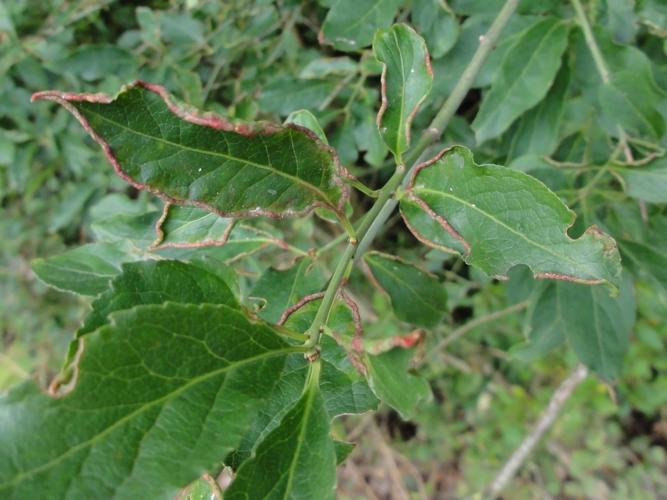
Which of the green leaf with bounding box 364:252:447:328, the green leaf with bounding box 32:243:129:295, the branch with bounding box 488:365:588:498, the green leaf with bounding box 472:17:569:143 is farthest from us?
the branch with bounding box 488:365:588:498

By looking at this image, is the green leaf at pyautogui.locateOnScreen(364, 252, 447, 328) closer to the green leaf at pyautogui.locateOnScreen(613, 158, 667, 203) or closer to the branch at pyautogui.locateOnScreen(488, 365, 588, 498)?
the green leaf at pyautogui.locateOnScreen(613, 158, 667, 203)

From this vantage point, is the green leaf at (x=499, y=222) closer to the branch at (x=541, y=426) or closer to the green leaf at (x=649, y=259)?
the green leaf at (x=649, y=259)

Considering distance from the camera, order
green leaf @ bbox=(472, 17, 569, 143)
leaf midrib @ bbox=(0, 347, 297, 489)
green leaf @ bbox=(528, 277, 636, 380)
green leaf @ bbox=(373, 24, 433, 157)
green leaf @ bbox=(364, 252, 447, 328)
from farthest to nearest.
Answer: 1. green leaf @ bbox=(528, 277, 636, 380)
2. green leaf @ bbox=(472, 17, 569, 143)
3. green leaf @ bbox=(364, 252, 447, 328)
4. green leaf @ bbox=(373, 24, 433, 157)
5. leaf midrib @ bbox=(0, 347, 297, 489)

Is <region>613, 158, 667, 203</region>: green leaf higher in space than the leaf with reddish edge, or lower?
lower

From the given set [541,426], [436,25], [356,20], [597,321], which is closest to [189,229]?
[356,20]

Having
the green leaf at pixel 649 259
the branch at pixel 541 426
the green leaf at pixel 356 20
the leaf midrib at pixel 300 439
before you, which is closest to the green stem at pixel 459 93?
the green leaf at pixel 356 20

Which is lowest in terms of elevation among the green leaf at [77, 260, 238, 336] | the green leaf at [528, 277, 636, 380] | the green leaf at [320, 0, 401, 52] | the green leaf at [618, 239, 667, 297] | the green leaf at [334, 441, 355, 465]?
the green leaf at [528, 277, 636, 380]

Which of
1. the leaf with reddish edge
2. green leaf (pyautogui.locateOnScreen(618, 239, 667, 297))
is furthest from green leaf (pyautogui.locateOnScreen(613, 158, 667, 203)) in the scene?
the leaf with reddish edge
